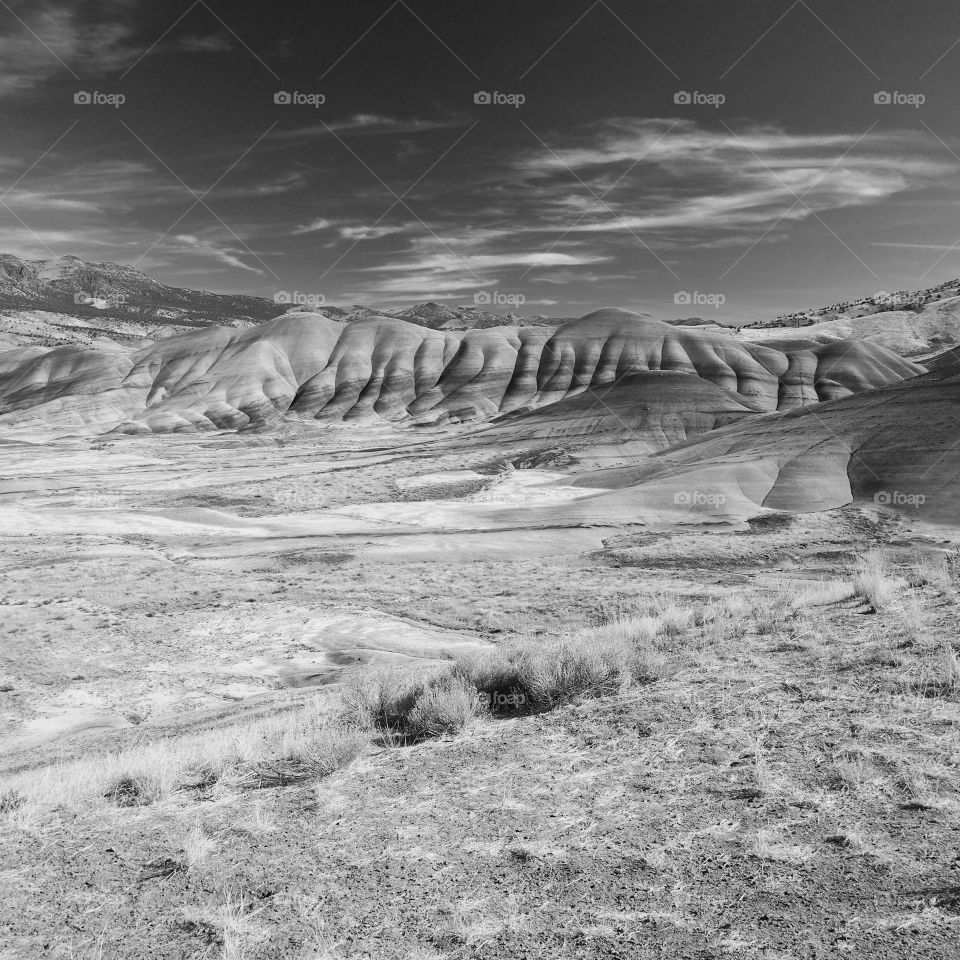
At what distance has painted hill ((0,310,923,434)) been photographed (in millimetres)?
121750

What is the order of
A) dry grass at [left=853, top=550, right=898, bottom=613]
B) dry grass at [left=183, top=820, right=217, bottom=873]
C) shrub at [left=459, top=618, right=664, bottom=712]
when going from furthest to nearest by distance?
dry grass at [left=853, top=550, right=898, bottom=613] → shrub at [left=459, top=618, right=664, bottom=712] → dry grass at [left=183, top=820, right=217, bottom=873]

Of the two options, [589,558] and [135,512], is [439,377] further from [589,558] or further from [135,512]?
[589,558]

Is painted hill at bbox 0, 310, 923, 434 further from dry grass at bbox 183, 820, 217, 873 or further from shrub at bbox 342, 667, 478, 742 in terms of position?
dry grass at bbox 183, 820, 217, 873

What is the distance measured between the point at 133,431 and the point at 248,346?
4331 cm

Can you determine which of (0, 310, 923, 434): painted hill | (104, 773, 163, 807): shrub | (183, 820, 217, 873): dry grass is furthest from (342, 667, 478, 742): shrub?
(0, 310, 923, 434): painted hill

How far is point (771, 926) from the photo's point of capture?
4.30 metres

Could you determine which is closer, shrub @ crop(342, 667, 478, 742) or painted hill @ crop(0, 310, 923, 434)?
shrub @ crop(342, 667, 478, 742)

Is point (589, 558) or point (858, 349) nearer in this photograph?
point (589, 558)

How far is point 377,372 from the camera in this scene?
486 ft

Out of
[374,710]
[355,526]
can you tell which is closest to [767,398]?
[355,526]

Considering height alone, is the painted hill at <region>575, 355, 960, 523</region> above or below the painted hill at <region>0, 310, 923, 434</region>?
below

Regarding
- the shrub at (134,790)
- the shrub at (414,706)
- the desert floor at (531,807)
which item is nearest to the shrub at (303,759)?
the desert floor at (531,807)

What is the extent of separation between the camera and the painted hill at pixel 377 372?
121750mm

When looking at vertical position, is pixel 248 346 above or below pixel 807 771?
above
